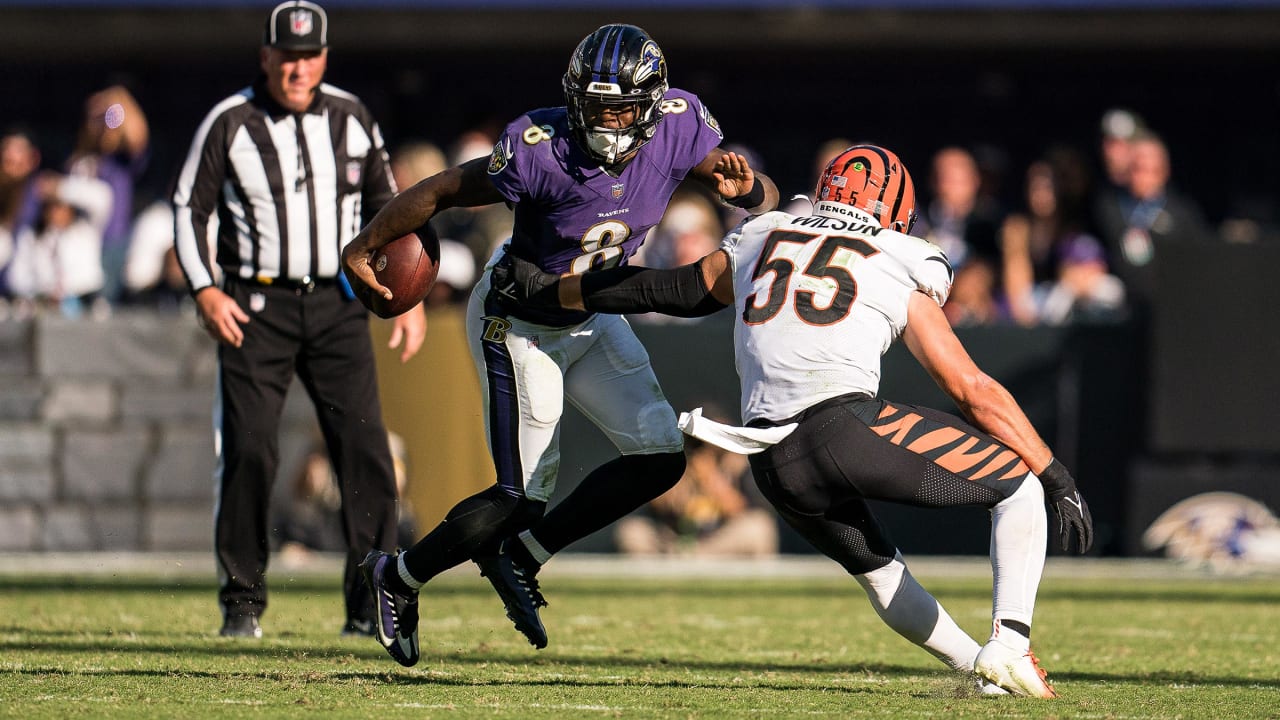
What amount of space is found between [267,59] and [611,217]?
1675mm

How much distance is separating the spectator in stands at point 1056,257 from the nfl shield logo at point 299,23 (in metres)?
5.22

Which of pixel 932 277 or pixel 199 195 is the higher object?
pixel 199 195

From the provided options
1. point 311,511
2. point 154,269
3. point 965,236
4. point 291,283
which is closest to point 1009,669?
point 291,283

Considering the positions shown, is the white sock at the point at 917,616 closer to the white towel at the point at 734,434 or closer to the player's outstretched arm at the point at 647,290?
the white towel at the point at 734,434

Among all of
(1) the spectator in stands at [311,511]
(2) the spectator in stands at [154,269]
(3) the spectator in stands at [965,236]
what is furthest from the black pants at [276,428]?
(3) the spectator in stands at [965,236]

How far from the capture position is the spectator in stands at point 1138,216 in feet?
32.5

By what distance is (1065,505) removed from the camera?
4621 mm

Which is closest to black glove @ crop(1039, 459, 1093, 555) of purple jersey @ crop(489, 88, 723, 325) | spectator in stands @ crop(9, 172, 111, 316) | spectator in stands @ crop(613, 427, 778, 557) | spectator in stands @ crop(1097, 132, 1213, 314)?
purple jersey @ crop(489, 88, 723, 325)

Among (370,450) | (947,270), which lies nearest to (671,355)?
(370,450)

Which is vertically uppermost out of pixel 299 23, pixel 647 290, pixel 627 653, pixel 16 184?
pixel 299 23

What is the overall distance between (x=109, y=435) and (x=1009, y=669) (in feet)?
20.6

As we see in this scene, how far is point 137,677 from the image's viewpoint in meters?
4.87

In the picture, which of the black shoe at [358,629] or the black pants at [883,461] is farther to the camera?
the black shoe at [358,629]

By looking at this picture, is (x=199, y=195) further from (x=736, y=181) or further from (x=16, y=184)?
(x=16, y=184)
